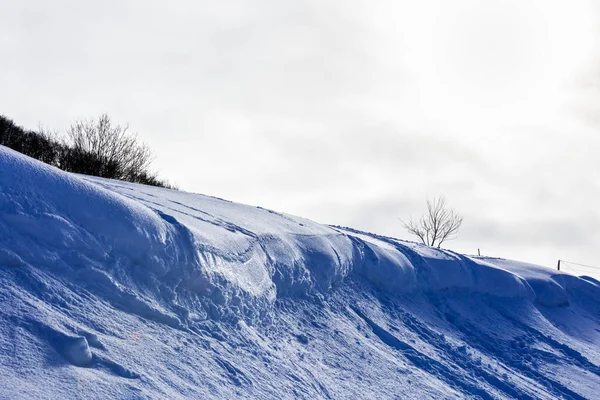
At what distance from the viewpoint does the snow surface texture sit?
176 inches

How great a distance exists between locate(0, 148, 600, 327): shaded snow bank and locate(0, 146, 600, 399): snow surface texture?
0.01m

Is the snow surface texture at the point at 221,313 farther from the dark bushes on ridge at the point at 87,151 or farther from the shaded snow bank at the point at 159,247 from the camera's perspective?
the dark bushes on ridge at the point at 87,151

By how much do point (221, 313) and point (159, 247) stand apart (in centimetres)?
79

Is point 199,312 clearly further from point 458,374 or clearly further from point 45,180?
point 458,374

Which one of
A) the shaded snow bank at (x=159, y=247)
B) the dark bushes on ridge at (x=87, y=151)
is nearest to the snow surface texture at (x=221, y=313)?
the shaded snow bank at (x=159, y=247)

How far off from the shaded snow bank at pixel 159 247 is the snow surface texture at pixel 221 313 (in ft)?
0.05

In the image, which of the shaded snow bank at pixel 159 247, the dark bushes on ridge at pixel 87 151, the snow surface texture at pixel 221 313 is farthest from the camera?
the dark bushes on ridge at pixel 87 151

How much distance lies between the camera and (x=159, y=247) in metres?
5.78

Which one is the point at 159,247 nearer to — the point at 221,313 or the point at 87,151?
the point at 221,313

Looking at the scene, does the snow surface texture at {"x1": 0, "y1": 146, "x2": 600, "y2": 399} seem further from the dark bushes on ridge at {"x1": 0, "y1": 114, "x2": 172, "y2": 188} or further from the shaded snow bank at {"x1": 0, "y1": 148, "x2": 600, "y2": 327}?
the dark bushes on ridge at {"x1": 0, "y1": 114, "x2": 172, "y2": 188}

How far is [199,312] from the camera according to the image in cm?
578

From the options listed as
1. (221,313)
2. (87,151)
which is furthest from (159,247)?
(87,151)

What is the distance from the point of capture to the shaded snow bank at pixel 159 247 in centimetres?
517

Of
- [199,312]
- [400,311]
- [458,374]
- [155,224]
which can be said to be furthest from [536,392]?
[155,224]
